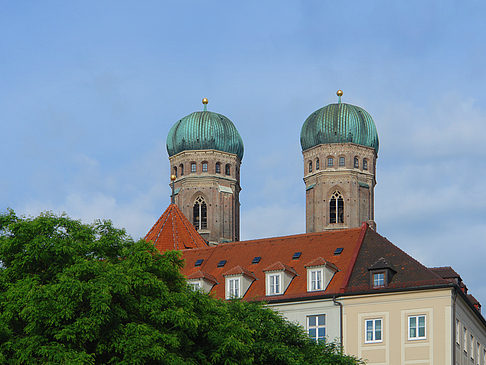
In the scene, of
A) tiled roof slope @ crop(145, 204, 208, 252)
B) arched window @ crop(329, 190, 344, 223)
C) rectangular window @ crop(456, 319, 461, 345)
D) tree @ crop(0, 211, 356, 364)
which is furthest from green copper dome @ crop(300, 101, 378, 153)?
tree @ crop(0, 211, 356, 364)

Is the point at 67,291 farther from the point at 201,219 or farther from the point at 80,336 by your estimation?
the point at 201,219

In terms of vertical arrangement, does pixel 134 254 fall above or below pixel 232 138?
below

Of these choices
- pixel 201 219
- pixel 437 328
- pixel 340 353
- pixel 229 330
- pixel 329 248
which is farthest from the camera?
pixel 201 219

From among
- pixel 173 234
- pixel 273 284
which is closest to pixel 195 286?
pixel 273 284

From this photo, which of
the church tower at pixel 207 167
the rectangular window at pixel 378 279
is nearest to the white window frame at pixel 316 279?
the rectangular window at pixel 378 279

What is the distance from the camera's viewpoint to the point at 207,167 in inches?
5074

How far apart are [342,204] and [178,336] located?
86060mm

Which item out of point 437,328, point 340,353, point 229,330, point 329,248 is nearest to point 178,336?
point 229,330

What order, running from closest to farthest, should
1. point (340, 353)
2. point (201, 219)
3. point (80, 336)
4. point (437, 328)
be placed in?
1. point (80, 336)
2. point (340, 353)
3. point (437, 328)
4. point (201, 219)

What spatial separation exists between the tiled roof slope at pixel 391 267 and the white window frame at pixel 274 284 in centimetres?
400

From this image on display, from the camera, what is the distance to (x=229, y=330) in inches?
1752

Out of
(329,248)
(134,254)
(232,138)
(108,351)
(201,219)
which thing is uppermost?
(232,138)

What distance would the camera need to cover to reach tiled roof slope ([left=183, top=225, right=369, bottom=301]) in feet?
211

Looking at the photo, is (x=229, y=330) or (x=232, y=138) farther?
(x=232, y=138)
